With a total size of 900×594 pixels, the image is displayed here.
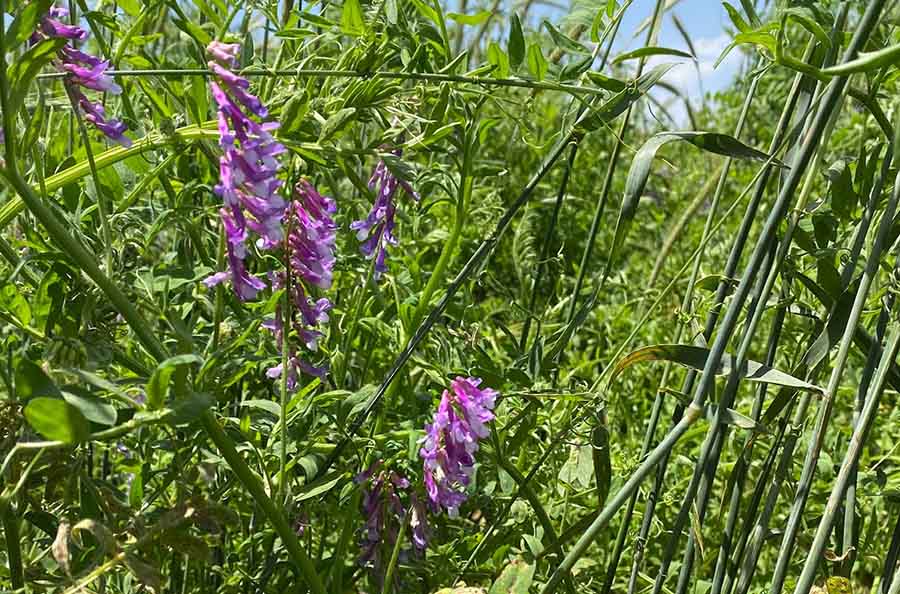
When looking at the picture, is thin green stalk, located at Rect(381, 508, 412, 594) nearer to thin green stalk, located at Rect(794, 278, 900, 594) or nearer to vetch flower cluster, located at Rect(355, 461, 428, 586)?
vetch flower cluster, located at Rect(355, 461, 428, 586)

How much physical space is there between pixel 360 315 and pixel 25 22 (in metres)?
0.53

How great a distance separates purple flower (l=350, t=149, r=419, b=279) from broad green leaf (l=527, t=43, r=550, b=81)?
0.46 feet

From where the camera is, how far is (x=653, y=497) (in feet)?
3.01

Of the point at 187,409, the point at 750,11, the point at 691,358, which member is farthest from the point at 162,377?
the point at 750,11

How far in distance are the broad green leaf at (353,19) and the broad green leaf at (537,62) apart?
0.13 m

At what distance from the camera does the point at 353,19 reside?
84cm

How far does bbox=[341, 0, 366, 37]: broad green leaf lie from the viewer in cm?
82

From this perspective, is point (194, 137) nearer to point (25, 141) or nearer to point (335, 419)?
point (25, 141)

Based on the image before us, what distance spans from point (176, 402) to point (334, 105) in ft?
1.06

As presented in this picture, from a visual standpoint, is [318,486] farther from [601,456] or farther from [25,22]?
[25,22]

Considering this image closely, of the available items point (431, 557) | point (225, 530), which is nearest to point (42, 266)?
point (225, 530)

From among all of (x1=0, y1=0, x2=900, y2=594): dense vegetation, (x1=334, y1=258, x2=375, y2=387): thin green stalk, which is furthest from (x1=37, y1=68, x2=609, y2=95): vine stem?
(x1=334, y1=258, x2=375, y2=387): thin green stalk

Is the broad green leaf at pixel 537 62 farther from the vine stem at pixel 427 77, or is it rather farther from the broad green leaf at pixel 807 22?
the broad green leaf at pixel 807 22

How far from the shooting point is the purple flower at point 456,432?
88cm
